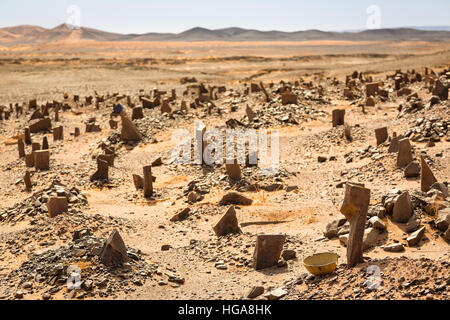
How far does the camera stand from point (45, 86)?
96.7ft

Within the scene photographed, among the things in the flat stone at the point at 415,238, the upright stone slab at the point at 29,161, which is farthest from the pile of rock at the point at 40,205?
the flat stone at the point at 415,238

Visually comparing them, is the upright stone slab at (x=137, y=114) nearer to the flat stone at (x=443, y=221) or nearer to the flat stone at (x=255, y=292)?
the flat stone at (x=443, y=221)

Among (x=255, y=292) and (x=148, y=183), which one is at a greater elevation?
(x=148, y=183)

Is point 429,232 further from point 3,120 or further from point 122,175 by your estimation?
point 3,120

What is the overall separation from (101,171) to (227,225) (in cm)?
476

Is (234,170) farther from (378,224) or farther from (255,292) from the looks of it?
(255,292)

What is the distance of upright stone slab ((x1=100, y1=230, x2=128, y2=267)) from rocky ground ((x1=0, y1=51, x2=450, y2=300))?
0.6 inches

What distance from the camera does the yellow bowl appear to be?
5595 mm

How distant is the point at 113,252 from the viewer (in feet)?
21.2

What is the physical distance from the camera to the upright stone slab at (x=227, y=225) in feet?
26.0

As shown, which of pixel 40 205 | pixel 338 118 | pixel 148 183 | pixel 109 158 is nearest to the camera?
pixel 40 205

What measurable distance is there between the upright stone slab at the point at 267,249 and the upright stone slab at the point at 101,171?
610 cm

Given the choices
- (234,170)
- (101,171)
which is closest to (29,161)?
(101,171)

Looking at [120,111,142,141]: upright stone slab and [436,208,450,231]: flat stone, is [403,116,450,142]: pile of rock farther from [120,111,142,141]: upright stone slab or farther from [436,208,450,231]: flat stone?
[120,111,142,141]: upright stone slab
